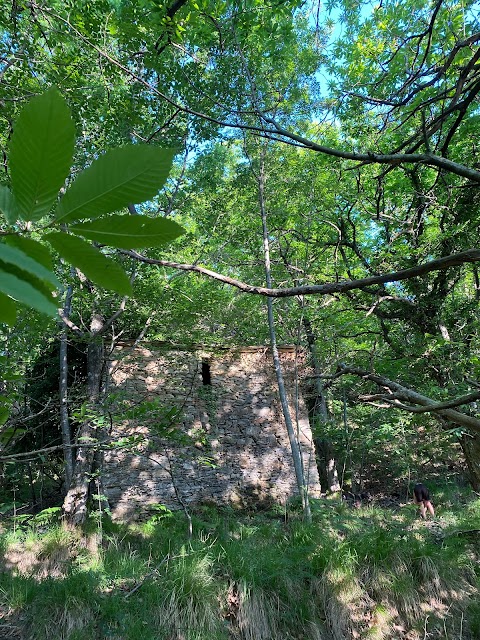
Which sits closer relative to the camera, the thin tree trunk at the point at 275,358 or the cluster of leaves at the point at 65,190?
the cluster of leaves at the point at 65,190

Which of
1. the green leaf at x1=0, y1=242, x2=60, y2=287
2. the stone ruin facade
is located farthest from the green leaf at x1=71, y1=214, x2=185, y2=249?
the stone ruin facade

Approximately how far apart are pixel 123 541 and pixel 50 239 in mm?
5880

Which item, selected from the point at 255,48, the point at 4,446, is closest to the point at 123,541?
the point at 4,446

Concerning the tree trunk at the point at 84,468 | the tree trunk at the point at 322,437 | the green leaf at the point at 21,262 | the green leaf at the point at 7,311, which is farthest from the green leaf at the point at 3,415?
the tree trunk at the point at 322,437

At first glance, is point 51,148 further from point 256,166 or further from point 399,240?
point 256,166

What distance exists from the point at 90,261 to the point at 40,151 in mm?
94

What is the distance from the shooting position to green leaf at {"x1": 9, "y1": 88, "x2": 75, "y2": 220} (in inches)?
12.2

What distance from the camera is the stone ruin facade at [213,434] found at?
6.59m

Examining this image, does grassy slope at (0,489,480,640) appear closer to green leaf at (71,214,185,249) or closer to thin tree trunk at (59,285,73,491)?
thin tree trunk at (59,285,73,491)

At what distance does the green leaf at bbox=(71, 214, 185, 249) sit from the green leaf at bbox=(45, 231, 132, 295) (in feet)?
0.04

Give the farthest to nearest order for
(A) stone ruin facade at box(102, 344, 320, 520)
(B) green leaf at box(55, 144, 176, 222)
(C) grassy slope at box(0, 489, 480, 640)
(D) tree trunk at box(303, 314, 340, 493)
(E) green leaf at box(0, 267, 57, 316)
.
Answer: (D) tree trunk at box(303, 314, 340, 493) → (A) stone ruin facade at box(102, 344, 320, 520) → (C) grassy slope at box(0, 489, 480, 640) → (B) green leaf at box(55, 144, 176, 222) → (E) green leaf at box(0, 267, 57, 316)

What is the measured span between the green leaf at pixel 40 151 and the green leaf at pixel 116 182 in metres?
0.02

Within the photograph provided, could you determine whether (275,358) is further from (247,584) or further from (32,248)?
(32,248)

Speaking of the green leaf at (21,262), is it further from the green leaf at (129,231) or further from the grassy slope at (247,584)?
the grassy slope at (247,584)
